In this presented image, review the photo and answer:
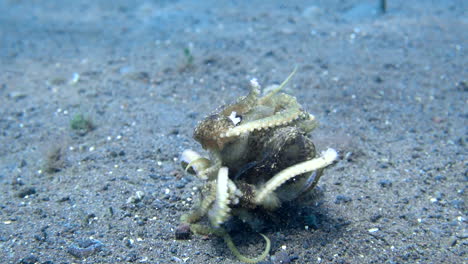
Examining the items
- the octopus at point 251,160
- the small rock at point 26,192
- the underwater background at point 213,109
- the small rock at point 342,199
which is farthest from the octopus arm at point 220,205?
the small rock at point 26,192

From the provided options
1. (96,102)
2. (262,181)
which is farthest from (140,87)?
(262,181)

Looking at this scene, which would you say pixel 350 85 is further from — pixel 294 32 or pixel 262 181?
pixel 262 181

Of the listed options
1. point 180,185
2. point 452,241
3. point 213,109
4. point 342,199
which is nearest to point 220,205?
point 180,185

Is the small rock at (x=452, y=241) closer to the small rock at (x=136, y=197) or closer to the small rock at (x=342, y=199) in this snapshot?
the small rock at (x=342, y=199)

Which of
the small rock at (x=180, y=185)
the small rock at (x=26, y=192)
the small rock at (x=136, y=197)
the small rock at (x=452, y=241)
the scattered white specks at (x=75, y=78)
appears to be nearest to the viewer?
the small rock at (x=452, y=241)

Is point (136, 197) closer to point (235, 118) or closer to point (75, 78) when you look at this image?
point (235, 118)

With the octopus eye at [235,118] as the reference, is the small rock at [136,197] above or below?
below
